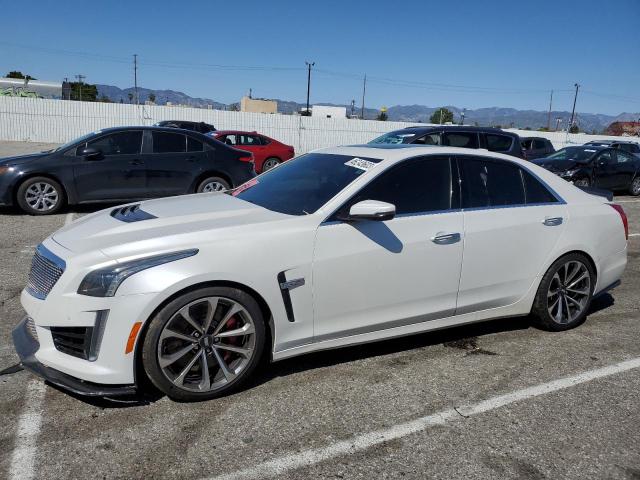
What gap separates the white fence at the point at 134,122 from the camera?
2800cm

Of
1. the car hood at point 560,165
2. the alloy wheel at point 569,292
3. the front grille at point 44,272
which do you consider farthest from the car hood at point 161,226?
the car hood at point 560,165

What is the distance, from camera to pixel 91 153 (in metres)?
9.02

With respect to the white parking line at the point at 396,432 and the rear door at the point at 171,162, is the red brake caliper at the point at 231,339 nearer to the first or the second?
the white parking line at the point at 396,432

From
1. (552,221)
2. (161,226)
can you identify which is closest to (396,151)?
(552,221)

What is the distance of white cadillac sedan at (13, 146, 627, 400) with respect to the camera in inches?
122

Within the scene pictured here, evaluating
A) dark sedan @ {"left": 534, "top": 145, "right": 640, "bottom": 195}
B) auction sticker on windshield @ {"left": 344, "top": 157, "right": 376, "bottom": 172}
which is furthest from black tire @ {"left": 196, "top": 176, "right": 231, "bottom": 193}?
dark sedan @ {"left": 534, "top": 145, "right": 640, "bottom": 195}

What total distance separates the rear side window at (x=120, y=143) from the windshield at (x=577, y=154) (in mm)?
11182

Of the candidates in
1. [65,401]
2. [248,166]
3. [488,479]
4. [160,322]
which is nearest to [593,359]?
[488,479]

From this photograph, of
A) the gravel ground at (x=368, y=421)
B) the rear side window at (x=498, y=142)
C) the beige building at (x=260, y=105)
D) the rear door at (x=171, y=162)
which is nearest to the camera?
the gravel ground at (x=368, y=421)

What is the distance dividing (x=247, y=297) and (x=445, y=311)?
5.22 feet

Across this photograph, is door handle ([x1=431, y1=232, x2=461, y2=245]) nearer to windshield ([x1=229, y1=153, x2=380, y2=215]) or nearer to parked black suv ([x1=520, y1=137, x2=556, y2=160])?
windshield ([x1=229, y1=153, x2=380, y2=215])

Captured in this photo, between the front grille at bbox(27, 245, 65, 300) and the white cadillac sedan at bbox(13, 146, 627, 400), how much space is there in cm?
1

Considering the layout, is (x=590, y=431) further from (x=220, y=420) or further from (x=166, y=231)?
(x=166, y=231)

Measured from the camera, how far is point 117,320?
3.01 m
